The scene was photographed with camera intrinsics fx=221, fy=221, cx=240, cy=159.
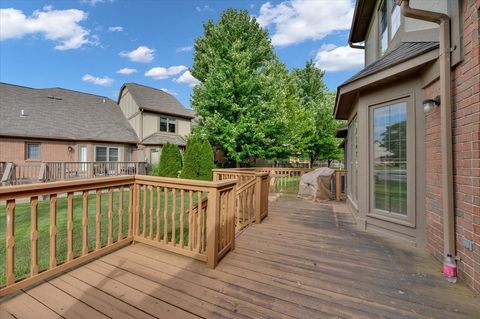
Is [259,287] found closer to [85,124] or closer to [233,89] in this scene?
[233,89]

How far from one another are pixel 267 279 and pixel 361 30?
7819mm

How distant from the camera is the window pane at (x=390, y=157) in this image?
148 inches

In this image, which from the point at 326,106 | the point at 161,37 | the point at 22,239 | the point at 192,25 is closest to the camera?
the point at 22,239

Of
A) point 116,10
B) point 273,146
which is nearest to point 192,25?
point 116,10

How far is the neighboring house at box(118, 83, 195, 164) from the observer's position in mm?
16531

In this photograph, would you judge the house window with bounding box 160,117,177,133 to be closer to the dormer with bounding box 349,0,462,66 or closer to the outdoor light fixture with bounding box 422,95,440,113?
the dormer with bounding box 349,0,462,66

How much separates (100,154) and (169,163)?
20.0ft

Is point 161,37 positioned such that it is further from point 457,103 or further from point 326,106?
point 457,103

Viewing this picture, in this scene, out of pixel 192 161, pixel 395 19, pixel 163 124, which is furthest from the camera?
pixel 163 124

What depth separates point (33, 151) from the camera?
13125 mm

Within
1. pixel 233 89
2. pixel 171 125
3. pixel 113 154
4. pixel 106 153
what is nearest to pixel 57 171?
pixel 106 153

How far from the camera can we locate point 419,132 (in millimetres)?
3527

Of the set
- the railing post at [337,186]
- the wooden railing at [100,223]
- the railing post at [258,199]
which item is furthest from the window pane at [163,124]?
the railing post at [258,199]

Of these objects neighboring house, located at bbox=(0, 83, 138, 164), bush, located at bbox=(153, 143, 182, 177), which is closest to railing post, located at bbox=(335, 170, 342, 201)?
bush, located at bbox=(153, 143, 182, 177)
